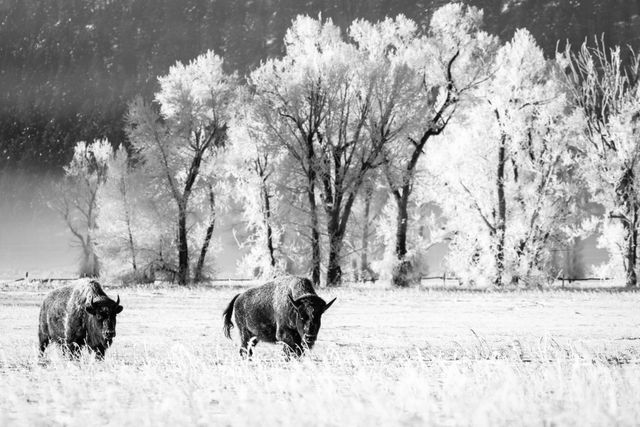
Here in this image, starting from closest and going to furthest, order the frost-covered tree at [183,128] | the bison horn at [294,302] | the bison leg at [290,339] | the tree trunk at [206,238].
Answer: the bison horn at [294,302], the bison leg at [290,339], the frost-covered tree at [183,128], the tree trunk at [206,238]

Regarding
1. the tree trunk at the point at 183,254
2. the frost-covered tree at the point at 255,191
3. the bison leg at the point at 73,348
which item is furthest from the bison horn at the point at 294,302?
the tree trunk at the point at 183,254

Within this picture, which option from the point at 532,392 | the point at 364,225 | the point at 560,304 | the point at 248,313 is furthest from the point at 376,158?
the point at 532,392

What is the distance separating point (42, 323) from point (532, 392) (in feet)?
32.6

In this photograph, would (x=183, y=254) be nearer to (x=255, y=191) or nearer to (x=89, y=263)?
(x=255, y=191)

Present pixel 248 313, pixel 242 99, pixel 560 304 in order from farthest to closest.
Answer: pixel 242 99, pixel 560 304, pixel 248 313

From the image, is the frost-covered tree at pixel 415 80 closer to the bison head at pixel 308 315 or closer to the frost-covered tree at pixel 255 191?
the frost-covered tree at pixel 255 191

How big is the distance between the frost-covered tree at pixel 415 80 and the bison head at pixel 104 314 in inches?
955

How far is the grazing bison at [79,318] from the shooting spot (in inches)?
447

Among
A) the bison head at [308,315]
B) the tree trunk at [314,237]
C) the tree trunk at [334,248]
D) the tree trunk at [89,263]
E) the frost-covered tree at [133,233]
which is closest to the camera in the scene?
the bison head at [308,315]

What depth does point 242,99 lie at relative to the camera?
38531 mm

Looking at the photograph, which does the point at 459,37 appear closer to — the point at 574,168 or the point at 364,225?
the point at 574,168

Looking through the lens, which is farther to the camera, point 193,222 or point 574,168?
point 193,222

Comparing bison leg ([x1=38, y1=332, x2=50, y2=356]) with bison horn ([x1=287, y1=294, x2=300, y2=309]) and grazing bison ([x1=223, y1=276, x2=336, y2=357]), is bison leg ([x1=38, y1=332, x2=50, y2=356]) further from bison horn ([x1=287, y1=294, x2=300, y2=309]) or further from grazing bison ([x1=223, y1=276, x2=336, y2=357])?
bison horn ([x1=287, y1=294, x2=300, y2=309])

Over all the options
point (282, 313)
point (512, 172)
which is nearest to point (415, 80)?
point (512, 172)
